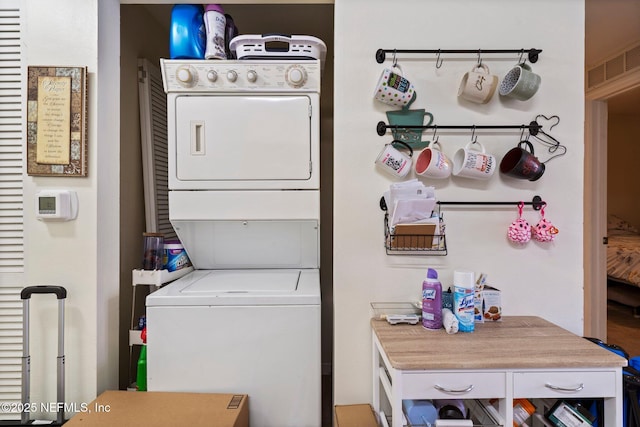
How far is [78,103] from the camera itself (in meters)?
1.52

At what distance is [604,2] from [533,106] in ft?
4.07

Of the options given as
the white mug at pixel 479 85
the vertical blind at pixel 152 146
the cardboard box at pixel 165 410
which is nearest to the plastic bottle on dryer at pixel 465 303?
the white mug at pixel 479 85

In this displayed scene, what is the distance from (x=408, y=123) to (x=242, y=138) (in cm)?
81

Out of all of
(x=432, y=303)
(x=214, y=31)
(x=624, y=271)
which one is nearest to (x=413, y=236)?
(x=432, y=303)

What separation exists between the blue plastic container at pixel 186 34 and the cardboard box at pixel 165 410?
61.9 inches

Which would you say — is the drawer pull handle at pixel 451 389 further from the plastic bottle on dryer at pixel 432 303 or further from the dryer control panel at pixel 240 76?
the dryer control panel at pixel 240 76

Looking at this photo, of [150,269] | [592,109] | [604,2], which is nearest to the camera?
[150,269]

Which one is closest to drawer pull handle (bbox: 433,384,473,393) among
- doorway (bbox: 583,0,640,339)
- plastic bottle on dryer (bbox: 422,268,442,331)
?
plastic bottle on dryer (bbox: 422,268,442,331)

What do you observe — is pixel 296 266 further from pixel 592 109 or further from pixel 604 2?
pixel 592 109

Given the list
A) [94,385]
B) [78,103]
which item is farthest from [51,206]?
[94,385]

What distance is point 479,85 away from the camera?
4.88 feet

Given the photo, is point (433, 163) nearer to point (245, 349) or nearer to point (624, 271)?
point (245, 349)

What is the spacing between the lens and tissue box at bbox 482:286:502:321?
1.46 m

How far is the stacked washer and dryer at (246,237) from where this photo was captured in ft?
4.58
